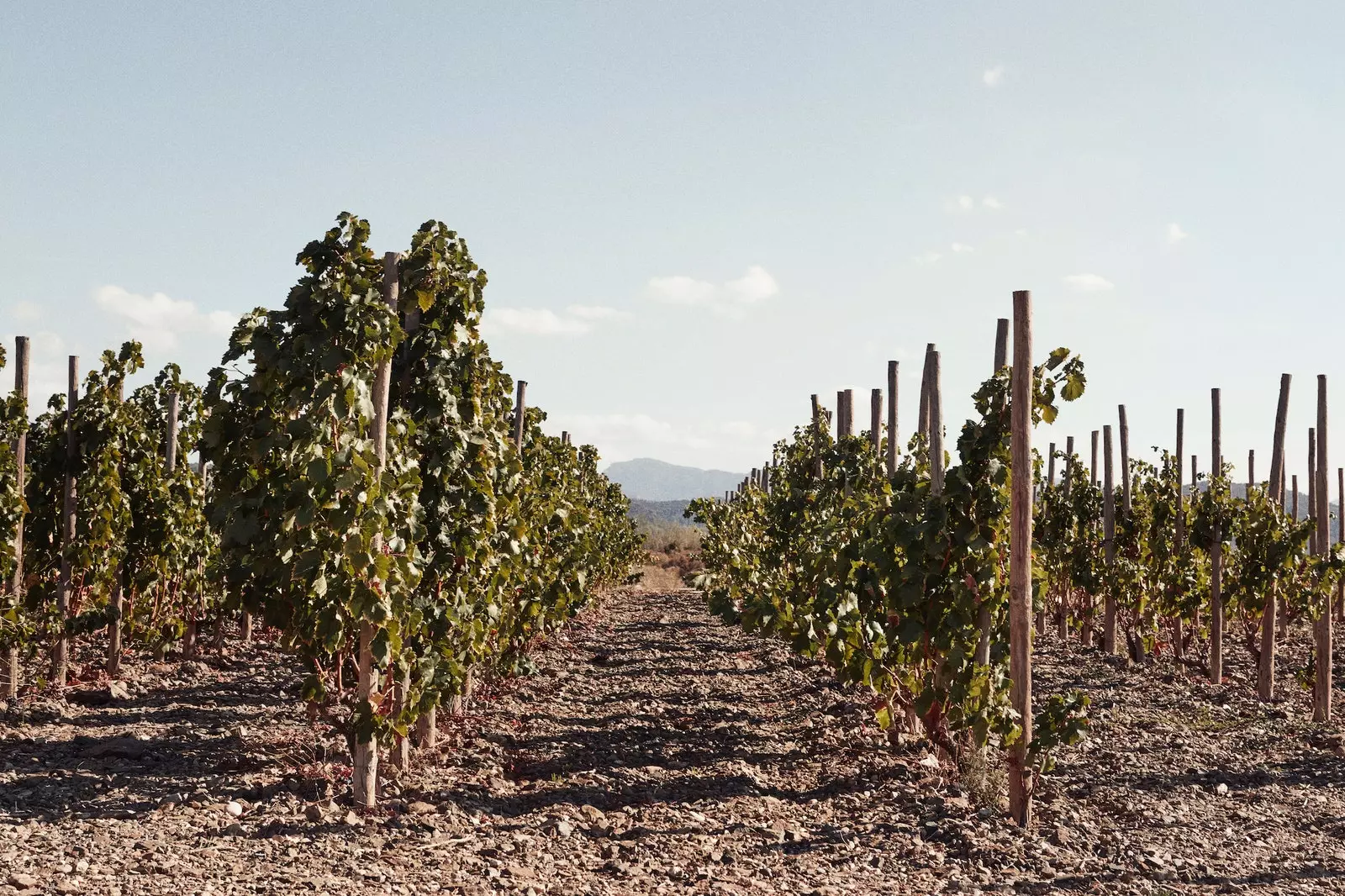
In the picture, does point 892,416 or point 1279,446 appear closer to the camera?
point 892,416

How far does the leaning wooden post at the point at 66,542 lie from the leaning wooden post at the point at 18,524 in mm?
306

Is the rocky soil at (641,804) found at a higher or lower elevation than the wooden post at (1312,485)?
lower

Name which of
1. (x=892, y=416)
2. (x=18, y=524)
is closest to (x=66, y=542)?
(x=18, y=524)

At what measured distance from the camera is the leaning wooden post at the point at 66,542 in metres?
8.85

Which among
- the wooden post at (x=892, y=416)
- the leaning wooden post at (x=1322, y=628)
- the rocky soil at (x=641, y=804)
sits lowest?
the rocky soil at (x=641, y=804)

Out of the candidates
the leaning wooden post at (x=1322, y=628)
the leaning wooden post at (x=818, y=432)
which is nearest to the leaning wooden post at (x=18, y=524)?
the leaning wooden post at (x=818, y=432)

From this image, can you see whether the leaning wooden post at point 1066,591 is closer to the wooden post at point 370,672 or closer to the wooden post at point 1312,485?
the wooden post at point 1312,485

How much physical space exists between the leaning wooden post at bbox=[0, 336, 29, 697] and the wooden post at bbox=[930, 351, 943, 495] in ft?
23.0

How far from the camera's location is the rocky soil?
4.84 m

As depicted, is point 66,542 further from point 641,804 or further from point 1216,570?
point 1216,570

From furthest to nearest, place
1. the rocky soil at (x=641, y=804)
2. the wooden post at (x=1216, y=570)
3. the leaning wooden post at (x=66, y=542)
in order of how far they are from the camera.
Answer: the wooden post at (x=1216, y=570)
the leaning wooden post at (x=66, y=542)
the rocky soil at (x=641, y=804)

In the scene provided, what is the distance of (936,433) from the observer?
20.8 ft

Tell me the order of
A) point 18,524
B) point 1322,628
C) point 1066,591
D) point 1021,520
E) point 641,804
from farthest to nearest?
1. point 1066,591
2. point 1322,628
3. point 18,524
4. point 641,804
5. point 1021,520

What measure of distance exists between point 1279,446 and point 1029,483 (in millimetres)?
6430
